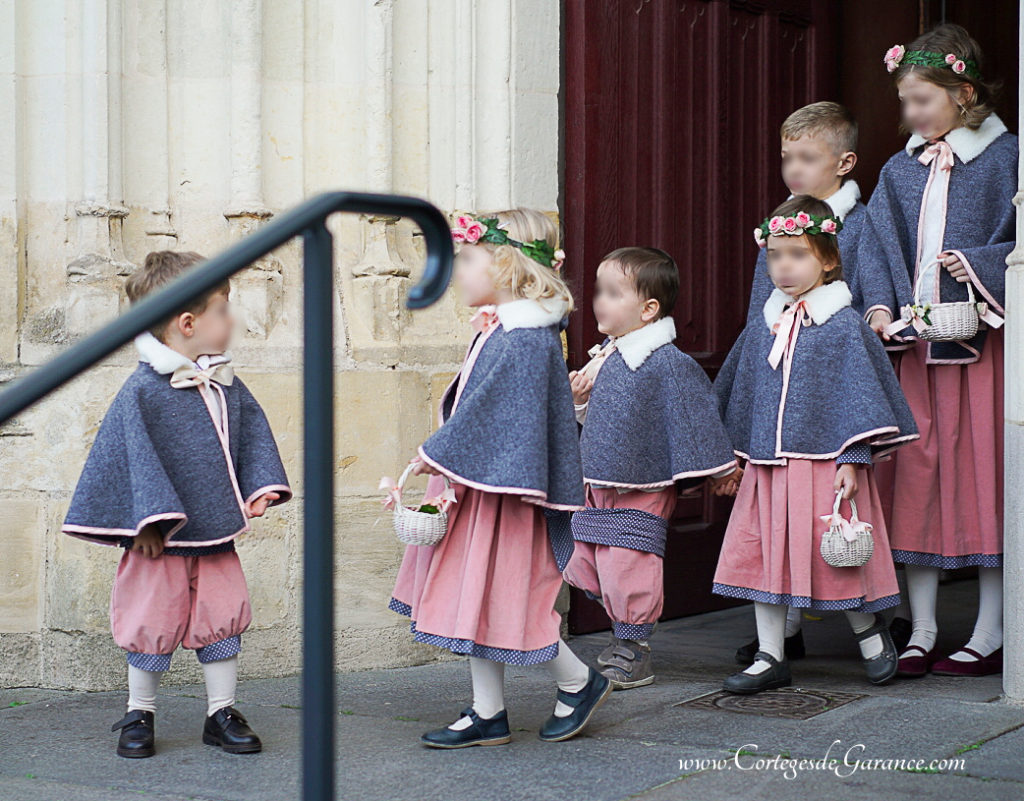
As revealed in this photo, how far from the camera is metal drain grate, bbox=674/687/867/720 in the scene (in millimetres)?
3910

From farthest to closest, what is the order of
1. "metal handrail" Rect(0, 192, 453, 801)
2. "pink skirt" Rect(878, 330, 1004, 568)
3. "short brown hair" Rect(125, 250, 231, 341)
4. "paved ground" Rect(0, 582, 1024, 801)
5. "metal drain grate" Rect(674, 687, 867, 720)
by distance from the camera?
"pink skirt" Rect(878, 330, 1004, 568), "metal drain grate" Rect(674, 687, 867, 720), "short brown hair" Rect(125, 250, 231, 341), "paved ground" Rect(0, 582, 1024, 801), "metal handrail" Rect(0, 192, 453, 801)

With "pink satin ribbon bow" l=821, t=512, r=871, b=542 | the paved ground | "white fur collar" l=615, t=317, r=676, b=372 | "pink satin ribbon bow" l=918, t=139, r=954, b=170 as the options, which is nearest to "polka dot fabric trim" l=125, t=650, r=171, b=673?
the paved ground

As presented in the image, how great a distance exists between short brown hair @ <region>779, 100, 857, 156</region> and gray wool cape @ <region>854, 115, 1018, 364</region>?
207 millimetres

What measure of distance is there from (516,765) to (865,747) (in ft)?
2.82

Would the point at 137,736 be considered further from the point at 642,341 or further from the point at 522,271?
the point at 642,341

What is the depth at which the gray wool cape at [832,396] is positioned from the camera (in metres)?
4.07

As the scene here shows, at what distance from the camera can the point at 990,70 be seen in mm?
6980

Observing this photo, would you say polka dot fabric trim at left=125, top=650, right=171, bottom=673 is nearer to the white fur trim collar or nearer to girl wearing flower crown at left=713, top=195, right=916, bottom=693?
girl wearing flower crown at left=713, top=195, right=916, bottom=693

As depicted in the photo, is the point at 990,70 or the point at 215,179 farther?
the point at 990,70

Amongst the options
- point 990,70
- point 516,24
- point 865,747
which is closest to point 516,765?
point 865,747

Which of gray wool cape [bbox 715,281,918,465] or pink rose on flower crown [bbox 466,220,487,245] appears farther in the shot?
gray wool cape [bbox 715,281,918,465]

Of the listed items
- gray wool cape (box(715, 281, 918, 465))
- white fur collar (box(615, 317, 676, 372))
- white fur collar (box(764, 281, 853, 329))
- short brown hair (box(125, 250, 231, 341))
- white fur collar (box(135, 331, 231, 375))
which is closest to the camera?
white fur collar (box(135, 331, 231, 375))

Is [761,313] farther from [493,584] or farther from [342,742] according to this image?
[342,742]

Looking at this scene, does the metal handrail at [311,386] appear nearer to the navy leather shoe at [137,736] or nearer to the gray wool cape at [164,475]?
the gray wool cape at [164,475]
